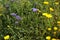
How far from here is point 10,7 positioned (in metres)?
3.30

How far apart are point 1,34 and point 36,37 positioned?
506 millimetres

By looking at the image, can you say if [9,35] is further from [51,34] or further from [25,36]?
[51,34]

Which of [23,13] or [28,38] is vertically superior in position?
[23,13]

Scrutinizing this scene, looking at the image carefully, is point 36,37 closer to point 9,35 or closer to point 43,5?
point 9,35

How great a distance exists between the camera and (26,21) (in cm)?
312

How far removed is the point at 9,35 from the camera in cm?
303

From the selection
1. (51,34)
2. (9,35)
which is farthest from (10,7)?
(51,34)

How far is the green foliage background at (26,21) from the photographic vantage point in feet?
9.70

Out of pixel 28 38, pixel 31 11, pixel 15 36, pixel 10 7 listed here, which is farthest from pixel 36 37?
pixel 10 7

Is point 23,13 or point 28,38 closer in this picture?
point 28,38

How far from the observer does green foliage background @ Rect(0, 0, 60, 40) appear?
9.70 ft

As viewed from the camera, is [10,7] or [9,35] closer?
[9,35]

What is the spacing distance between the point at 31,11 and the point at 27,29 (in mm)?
363

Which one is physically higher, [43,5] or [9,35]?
[43,5]
